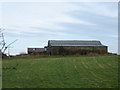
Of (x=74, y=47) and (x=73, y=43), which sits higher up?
(x=73, y=43)

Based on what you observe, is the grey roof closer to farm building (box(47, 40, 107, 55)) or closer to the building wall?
farm building (box(47, 40, 107, 55))

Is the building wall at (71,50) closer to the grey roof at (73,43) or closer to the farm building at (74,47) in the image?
the farm building at (74,47)

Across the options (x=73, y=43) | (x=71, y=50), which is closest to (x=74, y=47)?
(x=71, y=50)

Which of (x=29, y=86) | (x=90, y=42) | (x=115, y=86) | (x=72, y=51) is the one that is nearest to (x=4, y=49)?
(x=29, y=86)

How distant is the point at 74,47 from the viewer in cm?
5375

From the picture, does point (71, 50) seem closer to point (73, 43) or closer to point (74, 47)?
point (74, 47)

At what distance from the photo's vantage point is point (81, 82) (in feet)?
50.5

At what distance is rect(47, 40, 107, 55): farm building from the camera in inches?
2078

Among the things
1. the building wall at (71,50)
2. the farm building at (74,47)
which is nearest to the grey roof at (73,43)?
the farm building at (74,47)

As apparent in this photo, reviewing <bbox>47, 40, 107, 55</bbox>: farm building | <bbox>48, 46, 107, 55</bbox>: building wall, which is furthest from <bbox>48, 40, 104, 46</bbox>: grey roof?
<bbox>48, 46, 107, 55</bbox>: building wall

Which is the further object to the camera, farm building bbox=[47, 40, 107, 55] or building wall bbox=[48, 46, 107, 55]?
farm building bbox=[47, 40, 107, 55]

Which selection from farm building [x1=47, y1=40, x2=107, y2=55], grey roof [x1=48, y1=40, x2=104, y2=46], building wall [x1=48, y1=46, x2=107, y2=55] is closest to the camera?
building wall [x1=48, y1=46, x2=107, y2=55]

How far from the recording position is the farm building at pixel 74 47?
52.8 metres

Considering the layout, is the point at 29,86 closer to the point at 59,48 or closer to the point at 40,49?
the point at 59,48
